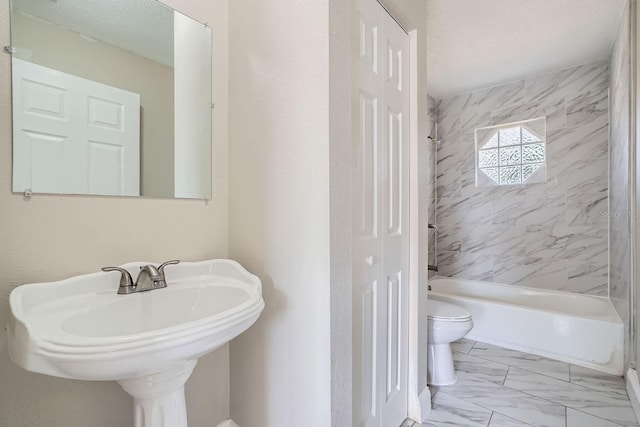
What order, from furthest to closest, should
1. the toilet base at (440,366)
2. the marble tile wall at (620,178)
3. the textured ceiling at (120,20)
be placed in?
the toilet base at (440,366) → the marble tile wall at (620,178) → the textured ceiling at (120,20)

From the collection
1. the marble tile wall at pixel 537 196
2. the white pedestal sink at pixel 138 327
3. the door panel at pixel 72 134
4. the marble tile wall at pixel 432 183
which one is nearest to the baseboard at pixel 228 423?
the white pedestal sink at pixel 138 327

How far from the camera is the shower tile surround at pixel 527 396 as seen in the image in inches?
63.1

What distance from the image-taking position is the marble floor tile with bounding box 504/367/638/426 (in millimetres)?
1640

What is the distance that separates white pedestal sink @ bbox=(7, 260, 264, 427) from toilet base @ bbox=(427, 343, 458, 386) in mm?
1588

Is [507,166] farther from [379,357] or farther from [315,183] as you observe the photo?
[315,183]

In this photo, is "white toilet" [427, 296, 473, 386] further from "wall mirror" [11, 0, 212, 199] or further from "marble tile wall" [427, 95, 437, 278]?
"wall mirror" [11, 0, 212, 199]

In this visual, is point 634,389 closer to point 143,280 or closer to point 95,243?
point 143,280

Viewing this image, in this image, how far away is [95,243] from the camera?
0.96 metres

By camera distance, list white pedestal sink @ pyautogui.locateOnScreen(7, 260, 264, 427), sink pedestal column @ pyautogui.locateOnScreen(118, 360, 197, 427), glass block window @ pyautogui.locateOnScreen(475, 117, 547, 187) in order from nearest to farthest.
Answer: white pedestal sink @ pyautogui.locateOnScreen(7, 260, 264, 427) < sink pedestal column @ pyautogui.locateOnScreen(118, 360, 197, 427) < glass block window @ pyautogui.locateOnScreen(475, 117, 547, 187)

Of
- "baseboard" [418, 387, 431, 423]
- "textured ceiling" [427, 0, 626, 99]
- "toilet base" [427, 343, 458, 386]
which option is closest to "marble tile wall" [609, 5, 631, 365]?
"textured ceiling" [427, 0, 626, 99]

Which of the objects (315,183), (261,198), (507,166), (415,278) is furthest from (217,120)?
(507,166)

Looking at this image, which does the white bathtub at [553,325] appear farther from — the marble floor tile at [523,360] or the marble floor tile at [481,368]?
the marble floor tile at [481,368]

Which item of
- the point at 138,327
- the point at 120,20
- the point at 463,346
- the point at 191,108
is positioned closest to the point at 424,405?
the point at 463,346

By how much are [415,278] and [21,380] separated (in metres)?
1.60
